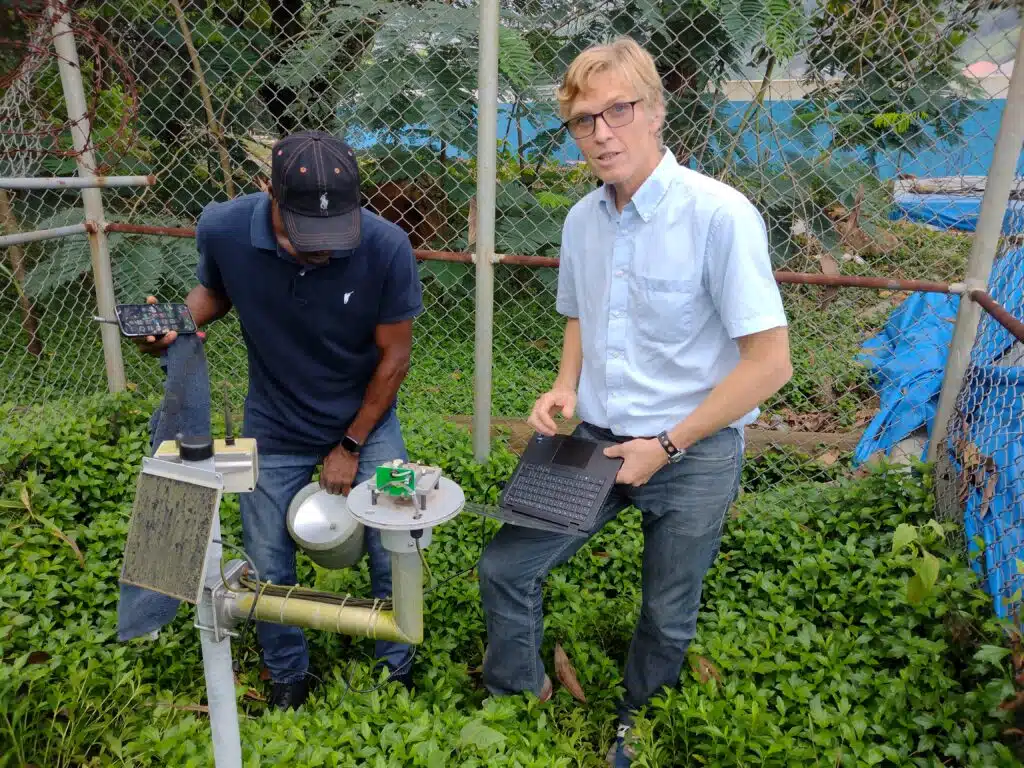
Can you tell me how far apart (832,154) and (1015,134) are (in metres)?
1.28

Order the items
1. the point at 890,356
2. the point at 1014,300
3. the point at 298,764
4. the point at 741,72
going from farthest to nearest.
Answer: the point at 890,356 < the point at 741,72 < the point at 1014,300 < the point at 298,764

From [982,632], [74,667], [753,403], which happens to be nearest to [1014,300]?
[982,632]

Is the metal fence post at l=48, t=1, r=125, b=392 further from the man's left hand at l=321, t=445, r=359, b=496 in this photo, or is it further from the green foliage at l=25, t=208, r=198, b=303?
the man's left hand at l=321, t=445, r=359, b=496

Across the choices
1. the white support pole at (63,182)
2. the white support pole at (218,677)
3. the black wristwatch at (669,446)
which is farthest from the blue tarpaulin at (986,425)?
the white support pole at (63,182)

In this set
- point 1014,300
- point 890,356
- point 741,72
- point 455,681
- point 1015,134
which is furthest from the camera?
point 890,356

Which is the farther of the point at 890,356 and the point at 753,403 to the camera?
the point at 890,356

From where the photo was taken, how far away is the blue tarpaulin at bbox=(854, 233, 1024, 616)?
253 centimetres

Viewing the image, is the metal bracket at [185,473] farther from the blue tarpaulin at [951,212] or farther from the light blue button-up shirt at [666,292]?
the blue tarpaulin at [951,212]

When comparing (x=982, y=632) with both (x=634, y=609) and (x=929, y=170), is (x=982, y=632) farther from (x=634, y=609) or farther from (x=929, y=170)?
(x=929, y=170)

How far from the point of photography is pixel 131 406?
4.04 meters

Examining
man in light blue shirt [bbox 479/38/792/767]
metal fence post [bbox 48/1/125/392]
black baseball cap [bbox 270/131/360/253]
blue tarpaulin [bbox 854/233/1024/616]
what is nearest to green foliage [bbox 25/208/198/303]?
metal fence post [bbox 48/1/125/392]

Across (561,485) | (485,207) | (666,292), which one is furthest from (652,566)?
(485,207)

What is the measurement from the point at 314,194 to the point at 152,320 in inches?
25.0

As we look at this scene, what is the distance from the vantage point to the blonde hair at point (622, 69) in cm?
204
